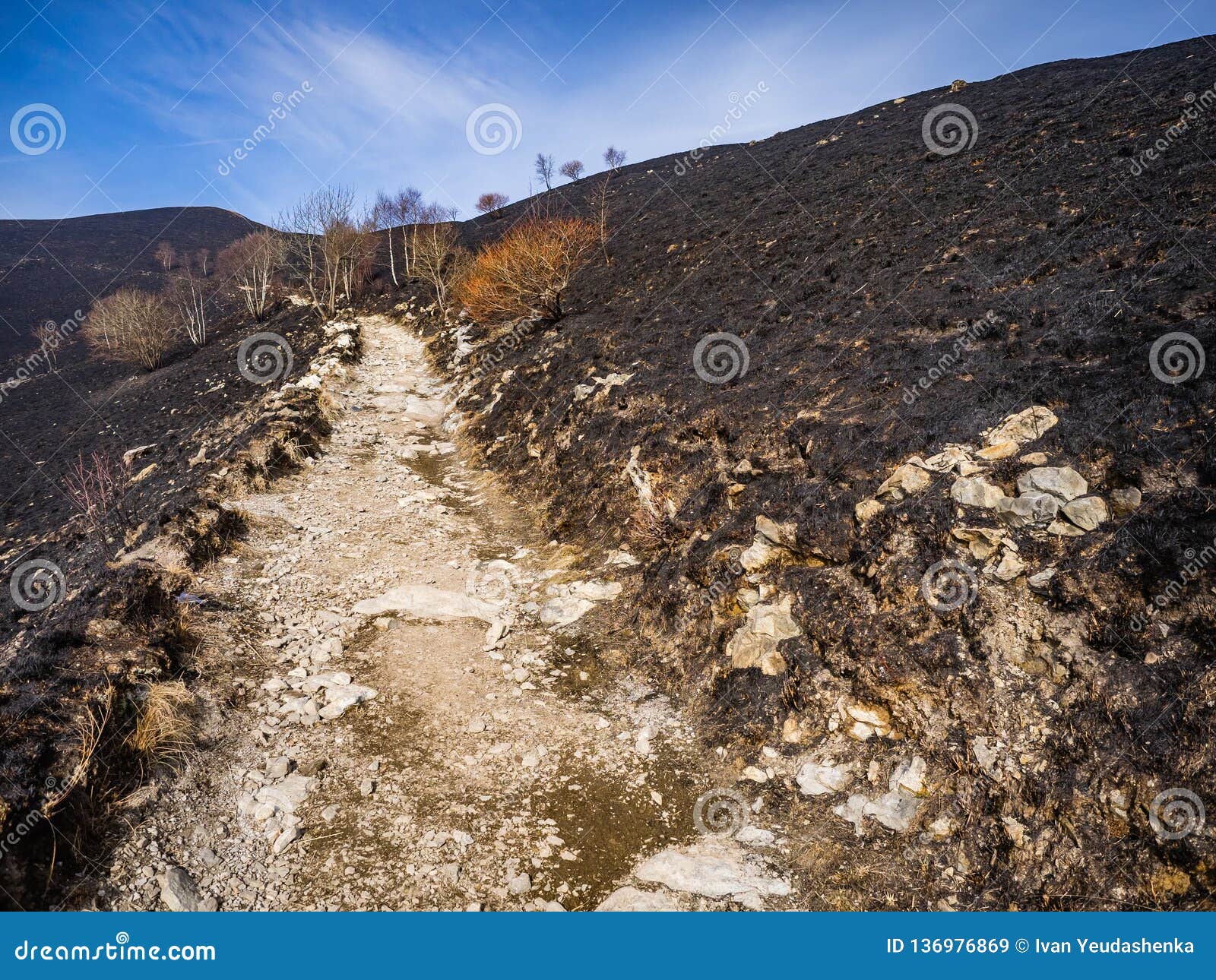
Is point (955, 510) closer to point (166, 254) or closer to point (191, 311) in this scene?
point (191, 311)

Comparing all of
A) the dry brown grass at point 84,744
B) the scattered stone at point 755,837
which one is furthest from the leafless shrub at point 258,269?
the scattered stone at point 755,837

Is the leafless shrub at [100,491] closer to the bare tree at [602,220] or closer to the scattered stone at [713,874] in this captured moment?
the scattered stone at [713,874]

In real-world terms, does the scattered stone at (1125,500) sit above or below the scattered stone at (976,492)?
below

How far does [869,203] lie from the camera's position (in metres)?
14.5

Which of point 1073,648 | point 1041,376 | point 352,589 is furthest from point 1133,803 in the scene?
point 352,589

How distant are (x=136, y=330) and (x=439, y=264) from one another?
19410 mm

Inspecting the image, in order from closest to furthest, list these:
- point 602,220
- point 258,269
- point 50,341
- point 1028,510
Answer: point 1028,510, point 602,220, point 258,269, point 50,341

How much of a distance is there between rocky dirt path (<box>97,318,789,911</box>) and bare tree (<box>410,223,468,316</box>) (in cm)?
1949

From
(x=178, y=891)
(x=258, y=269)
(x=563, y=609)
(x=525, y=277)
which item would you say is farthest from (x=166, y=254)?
(x=178, y=891)

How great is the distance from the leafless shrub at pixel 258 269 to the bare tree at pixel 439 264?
1021 centimetres

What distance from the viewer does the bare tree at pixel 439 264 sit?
25.8 m

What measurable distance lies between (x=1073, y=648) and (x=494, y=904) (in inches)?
176

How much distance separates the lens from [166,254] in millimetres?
62062

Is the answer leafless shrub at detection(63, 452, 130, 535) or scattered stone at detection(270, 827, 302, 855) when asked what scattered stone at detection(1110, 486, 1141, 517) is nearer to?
scattered stone at detection(270, 827, 302, 855)
